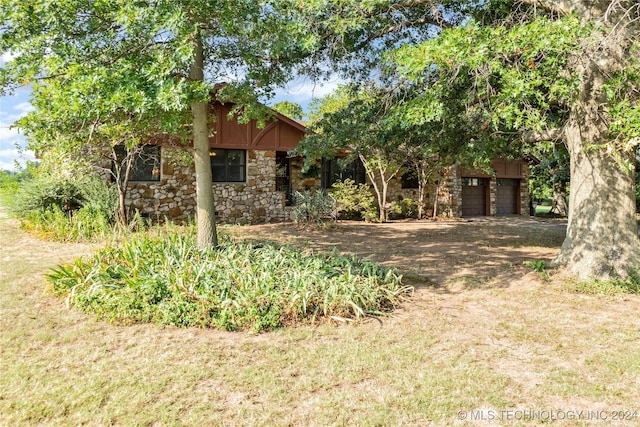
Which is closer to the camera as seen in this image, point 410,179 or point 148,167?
point 148,167

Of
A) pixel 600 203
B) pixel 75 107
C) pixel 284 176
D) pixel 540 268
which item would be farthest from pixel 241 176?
pixel 600 203

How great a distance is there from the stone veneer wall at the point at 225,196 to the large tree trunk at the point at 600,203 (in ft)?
33.6

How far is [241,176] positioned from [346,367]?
11754mm

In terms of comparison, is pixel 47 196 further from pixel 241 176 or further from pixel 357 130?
pixel 357 130

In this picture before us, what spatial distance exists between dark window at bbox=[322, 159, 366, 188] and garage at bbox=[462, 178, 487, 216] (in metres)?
6.45

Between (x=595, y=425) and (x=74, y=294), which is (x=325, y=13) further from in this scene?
(x=595, y=425)

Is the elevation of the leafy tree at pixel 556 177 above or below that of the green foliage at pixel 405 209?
above

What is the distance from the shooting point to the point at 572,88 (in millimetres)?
5051

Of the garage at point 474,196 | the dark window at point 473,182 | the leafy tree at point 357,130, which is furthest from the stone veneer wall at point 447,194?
the leafy tree at point 357,130

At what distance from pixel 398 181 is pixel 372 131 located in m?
10.5

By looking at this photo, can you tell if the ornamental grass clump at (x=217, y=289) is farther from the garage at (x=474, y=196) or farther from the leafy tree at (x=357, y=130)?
the garage at (x=474, y=196)

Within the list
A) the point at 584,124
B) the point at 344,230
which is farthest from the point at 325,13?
the point at 344,230

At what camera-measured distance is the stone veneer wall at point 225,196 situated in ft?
41.7

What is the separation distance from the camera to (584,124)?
668 cm
